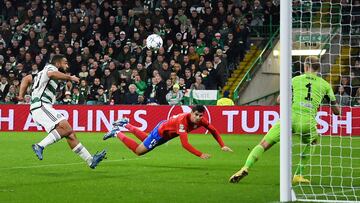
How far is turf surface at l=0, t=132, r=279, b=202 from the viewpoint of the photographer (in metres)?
10.2

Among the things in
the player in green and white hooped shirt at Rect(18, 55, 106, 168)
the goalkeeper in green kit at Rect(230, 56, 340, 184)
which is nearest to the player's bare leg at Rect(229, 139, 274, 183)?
the goalkeeper in green kit at Rect(230, 56, 340, 184)

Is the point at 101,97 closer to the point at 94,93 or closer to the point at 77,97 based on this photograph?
the point at 94,93

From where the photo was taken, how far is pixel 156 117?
24.2 meters

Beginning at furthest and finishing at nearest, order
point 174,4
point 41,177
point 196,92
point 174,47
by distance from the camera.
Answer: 1. point 174,4
2. point 174,47
3. point 196,92
4. point 41,177

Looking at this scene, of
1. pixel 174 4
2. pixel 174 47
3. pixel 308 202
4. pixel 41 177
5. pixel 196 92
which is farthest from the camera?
pixel 174 4

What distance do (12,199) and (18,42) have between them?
20368mm

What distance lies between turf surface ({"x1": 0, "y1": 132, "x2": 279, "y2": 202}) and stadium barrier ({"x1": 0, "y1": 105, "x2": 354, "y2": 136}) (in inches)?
170

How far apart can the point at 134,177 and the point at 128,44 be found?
15943mm

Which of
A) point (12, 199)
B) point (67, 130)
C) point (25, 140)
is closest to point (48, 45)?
point (25, 140)

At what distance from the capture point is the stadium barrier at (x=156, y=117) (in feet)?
76.4

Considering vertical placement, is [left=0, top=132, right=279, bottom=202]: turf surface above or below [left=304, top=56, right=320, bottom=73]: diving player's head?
below

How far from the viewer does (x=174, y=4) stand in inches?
1205

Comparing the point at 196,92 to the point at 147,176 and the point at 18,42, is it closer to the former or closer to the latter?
the point at 18,42

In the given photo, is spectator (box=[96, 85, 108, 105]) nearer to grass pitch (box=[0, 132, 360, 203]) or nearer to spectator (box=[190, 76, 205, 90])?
spectator (box=[190, 76, 205, 90])
